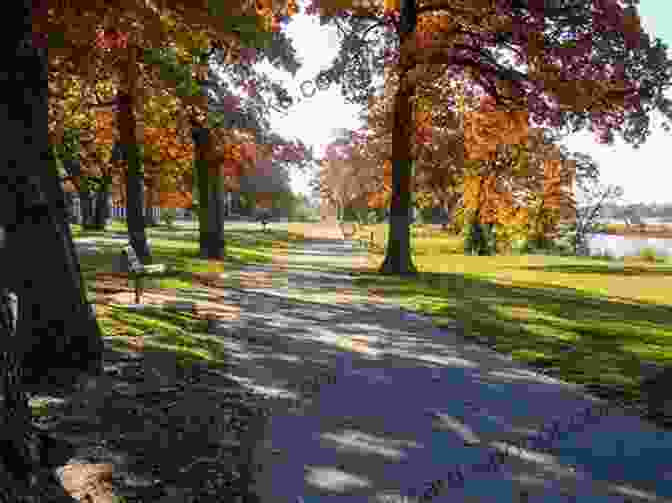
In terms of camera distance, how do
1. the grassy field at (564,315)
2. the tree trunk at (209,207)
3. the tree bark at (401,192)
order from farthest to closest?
1. the tree trunk at (209,207)
2. the tree bark at (401,192)
3. the grassy field at (564,315)

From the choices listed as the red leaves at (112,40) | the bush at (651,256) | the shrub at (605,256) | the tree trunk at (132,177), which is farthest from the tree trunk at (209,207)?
the bush at (651,256)

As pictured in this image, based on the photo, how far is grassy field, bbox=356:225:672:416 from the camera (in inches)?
340

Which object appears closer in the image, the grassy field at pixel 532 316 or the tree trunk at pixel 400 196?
the grassy field at pixel 532 316

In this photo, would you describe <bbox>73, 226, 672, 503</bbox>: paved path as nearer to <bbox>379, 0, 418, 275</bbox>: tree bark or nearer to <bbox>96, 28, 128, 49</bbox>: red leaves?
<bbox>96, 28, 128, 49</bbox>: red leaves

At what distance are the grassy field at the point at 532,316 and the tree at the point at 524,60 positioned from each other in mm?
4468

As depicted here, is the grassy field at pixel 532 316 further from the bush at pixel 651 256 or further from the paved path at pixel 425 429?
the bush at pixel 651 256

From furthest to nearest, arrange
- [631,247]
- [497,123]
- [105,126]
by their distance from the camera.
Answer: [631,247] → [105,126] → [497,123]

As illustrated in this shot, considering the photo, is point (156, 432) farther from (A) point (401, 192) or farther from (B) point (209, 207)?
(B) point (209, 207)

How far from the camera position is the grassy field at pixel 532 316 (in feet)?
28.6

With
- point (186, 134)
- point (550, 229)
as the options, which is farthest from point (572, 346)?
point (550, 229)

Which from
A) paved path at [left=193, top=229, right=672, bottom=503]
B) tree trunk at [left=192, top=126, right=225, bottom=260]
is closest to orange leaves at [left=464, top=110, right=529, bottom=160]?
tree trunk at [left=192, top=126, right=225, bottom=260]

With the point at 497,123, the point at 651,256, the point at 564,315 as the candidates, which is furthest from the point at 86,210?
the point at 564,315

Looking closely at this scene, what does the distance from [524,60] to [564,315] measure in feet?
29.2

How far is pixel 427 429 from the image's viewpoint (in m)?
5.82
